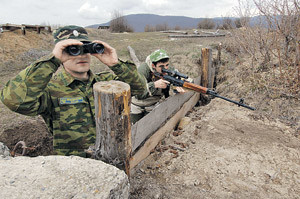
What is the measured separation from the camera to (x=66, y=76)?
2193mm

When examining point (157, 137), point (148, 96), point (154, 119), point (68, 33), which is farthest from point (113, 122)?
point (148, 96)

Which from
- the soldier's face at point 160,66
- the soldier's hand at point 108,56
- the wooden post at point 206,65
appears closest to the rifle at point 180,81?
the soldier's face at point 160,66

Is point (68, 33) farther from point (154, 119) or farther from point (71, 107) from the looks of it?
point (154, 119)

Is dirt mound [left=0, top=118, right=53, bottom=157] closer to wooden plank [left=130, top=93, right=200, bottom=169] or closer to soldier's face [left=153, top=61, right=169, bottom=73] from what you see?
wooden plank [left=130, top=93, right=200, bottom=169]

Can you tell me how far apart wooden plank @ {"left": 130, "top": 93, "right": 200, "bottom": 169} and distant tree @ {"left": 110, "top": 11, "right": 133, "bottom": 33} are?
1445 inches

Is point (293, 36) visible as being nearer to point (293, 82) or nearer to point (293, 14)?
point (293, 14)

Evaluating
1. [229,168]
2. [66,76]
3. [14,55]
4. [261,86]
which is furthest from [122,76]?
[14,55]

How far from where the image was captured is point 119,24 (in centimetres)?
3972

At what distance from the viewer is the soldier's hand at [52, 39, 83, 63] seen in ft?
5.43

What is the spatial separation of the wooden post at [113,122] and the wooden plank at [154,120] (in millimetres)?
690

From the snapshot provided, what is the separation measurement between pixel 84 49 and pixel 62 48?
17cm

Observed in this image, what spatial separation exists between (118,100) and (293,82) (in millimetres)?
5021

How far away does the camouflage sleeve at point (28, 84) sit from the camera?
1703mm

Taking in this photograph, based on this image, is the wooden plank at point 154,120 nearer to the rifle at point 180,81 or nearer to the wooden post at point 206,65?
the rifle at point 180,81
